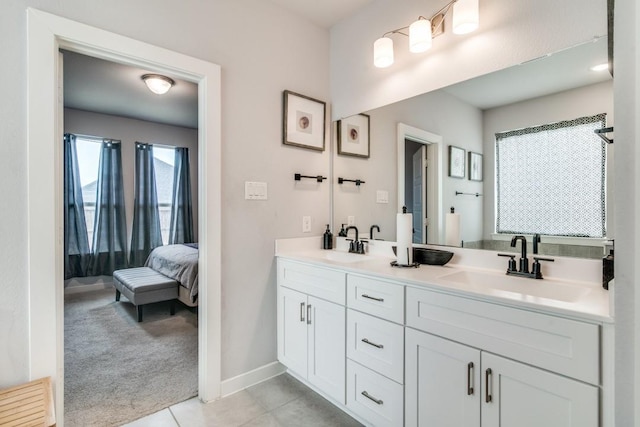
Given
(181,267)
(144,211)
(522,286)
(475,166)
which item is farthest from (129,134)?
(522,286)

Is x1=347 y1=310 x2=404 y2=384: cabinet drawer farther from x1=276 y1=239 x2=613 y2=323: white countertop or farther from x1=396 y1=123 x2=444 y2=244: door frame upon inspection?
x1=396 y1=123 x2=444 y2=244: door frame

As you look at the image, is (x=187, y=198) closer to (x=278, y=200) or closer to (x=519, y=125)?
(x=278, y=200)

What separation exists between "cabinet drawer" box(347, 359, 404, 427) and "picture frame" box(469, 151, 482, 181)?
1.18 metres

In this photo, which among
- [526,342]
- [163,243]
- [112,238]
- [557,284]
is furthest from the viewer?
[163,243]

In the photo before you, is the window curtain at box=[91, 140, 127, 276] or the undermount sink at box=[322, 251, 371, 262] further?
the window curtain at box=[91, 140, 127, 276]

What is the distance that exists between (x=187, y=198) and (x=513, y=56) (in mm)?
5354

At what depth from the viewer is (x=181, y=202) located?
5.59 meters

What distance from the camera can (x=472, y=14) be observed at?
1.57 meters

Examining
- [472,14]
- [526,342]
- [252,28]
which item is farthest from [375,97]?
[526,342]

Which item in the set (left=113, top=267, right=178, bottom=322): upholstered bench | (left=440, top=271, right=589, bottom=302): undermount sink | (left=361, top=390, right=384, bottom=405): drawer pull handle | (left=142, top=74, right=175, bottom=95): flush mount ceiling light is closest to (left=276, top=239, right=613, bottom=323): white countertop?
(left=440, top=271, right=589, bottom=302): undermount sink

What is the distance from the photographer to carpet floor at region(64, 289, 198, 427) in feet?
6.16

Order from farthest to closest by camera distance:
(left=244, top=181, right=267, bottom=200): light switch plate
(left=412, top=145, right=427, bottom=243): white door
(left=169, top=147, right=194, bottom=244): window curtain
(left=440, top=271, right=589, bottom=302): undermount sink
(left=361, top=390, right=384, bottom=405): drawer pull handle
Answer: (left=169, top=147, right=194, bottom=244): window curtain < (left=244, top=181, right=267, bottom=200): light switch plate < (left=412, top=145, right=427, bottom=243): white door < (left=361, top=390, right=384, bottom=405): drawer pull handle < (left=440, top=271, right=589, bottom=302): undermount sink

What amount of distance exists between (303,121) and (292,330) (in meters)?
1.55

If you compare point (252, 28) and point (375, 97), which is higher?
point (252, 28)
